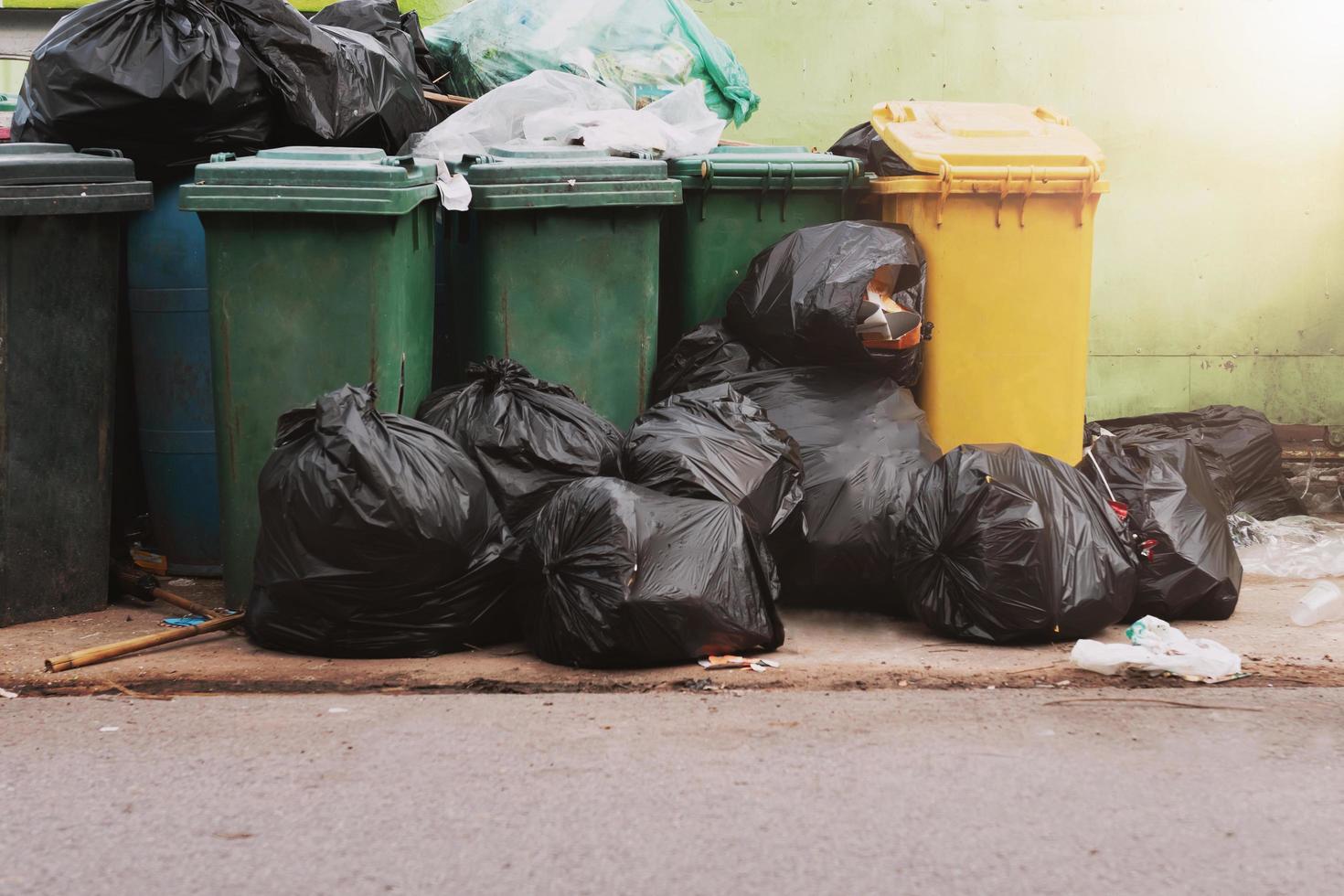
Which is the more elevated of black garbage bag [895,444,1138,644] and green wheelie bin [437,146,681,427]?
green wheelie bin [437,146,681,427]

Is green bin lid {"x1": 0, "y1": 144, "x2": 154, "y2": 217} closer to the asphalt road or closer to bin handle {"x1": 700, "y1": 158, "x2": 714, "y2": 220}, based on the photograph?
the asphalt road

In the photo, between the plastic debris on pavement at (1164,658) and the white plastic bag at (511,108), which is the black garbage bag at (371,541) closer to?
the white plastic bag at (511,108)

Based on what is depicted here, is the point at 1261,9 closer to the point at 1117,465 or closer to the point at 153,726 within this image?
the point at 1117,465

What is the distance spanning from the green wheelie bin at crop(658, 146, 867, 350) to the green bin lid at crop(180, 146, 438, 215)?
1.15 m

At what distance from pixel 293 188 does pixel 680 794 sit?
198 cm

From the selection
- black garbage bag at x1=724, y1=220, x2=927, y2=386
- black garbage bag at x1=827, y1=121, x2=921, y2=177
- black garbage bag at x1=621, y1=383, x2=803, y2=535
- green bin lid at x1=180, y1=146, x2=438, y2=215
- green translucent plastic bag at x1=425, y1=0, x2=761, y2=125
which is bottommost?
black garbage bag at x1=621, y1=383, x2=803, y2=535

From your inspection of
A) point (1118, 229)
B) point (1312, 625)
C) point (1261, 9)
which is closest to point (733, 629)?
point (1312, 625)

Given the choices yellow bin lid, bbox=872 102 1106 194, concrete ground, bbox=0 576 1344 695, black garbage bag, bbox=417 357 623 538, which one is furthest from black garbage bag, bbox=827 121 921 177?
concrete ground, bbox=0 576 1344 695

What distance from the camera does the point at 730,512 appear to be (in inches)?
143

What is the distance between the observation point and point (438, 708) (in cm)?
324

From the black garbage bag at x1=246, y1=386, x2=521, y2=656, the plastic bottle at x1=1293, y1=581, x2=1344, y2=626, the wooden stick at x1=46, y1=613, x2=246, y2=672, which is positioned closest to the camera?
the black garbage bag at x1=246, y1=386, x2=521, y2=656

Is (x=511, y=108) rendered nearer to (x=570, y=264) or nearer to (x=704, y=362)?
(x=570, y=264)

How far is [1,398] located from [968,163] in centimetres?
294

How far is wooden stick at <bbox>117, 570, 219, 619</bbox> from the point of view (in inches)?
156
